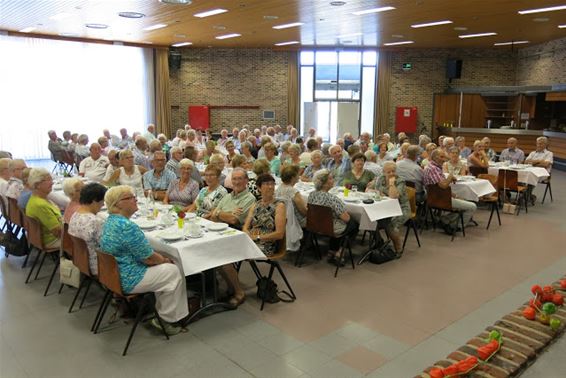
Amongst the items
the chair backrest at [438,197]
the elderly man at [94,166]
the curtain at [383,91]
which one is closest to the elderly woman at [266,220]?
the chair backrest at [438,197]

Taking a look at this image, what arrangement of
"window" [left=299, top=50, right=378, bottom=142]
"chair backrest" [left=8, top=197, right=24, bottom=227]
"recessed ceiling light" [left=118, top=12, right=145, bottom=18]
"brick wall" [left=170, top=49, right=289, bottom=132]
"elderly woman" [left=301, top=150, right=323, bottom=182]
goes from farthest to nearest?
1. "window" [left=299, top=50, right=378, bottom=142]
2. "brick wall" [left=170, top=49, right=289, bottom=132]
3. "recessed ceiling light" [left=118, top=12, right=145, bottom=18]
4. "elderly woman" [left=301, top=150, right=323, bottom=182]
5. "chair backrest" [left=8, top=197, right=24, bottom=227]

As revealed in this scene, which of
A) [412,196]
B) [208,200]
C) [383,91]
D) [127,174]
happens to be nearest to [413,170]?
[412,196]

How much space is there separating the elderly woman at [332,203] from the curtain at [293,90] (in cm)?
1280

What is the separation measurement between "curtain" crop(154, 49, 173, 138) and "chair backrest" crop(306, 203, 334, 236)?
42.7ft

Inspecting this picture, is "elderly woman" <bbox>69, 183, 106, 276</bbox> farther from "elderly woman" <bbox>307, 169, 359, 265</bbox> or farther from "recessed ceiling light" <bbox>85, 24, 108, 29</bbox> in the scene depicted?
"recessed ceiling light" <bbox>85, 24, 108, 29</bbox>

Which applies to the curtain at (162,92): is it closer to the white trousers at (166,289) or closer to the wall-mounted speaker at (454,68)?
the wall-mounted speaker at (454,68)

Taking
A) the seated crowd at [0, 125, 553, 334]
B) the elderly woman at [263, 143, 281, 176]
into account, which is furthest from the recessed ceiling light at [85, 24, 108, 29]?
the elderly woman at [263, 143, 281, 176]

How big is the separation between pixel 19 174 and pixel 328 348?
4.49 meters

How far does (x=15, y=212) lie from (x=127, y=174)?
1.57 metres

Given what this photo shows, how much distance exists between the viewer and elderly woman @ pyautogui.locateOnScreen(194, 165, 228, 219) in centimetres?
528

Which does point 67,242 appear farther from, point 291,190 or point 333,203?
point 333,203

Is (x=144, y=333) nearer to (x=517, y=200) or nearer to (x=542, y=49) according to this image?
(x=517, y=200)

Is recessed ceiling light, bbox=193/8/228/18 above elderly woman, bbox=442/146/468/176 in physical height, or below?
above

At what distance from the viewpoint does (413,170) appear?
282 inches
